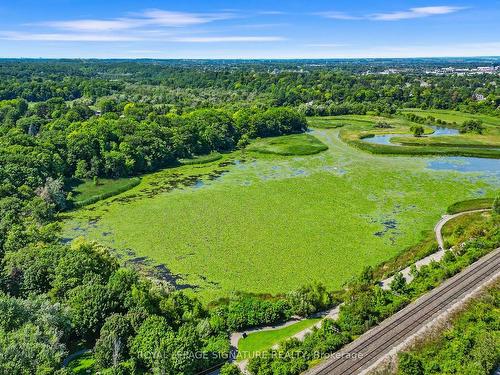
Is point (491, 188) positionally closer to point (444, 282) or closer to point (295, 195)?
point (295, 195)

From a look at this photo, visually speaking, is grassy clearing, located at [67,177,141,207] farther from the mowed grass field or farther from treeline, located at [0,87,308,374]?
treeline, located at [0,87,308,374]

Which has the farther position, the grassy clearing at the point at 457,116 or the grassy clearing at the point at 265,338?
the grassy clearing at the point at 457,116

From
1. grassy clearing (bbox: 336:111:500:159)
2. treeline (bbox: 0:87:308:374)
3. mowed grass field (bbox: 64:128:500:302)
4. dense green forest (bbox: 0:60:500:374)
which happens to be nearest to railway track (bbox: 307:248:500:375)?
dense green forest (bbox: 0:60:500:374)

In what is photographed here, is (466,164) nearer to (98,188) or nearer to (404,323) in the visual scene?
(404,323)

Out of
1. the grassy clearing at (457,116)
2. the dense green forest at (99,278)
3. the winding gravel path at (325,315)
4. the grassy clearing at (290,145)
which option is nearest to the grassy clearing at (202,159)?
the dense green forest at (99,278)

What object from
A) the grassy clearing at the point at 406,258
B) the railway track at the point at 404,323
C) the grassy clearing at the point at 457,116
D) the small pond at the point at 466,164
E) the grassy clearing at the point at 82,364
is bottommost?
the grassy clearing at the point at 82,364

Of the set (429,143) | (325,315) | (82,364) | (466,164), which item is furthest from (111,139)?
(429,143)

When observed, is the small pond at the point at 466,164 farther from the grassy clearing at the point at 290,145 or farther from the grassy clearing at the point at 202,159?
the grassy clearing at the point at 202,159
